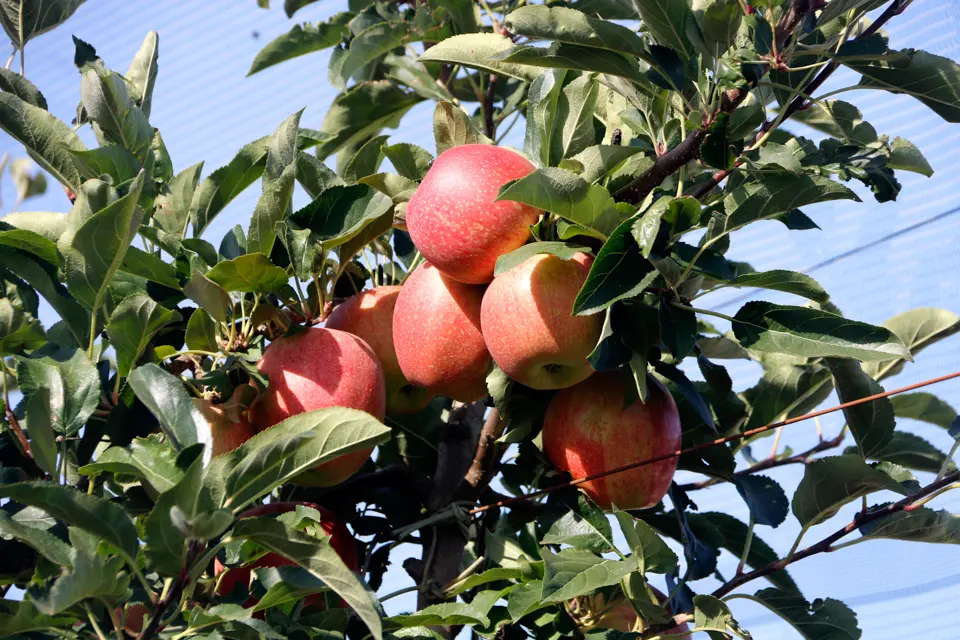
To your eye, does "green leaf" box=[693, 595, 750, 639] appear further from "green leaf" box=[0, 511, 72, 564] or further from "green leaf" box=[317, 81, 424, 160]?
"green leaf" box=[317, 81, 424, 160]

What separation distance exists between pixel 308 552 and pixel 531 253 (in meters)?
0.34

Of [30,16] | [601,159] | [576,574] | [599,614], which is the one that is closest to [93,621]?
[576,574]

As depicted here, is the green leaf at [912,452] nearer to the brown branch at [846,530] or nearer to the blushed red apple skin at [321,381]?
the brown branch at [846,530]

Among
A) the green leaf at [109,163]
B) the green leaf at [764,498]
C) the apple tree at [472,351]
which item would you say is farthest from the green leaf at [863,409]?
the green leaf at [109,163]

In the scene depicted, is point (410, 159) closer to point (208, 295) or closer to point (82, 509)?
point (208, 295)

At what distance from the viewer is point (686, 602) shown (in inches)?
40.8

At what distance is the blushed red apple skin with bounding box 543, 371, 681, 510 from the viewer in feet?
3.61

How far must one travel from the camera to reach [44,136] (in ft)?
3.82

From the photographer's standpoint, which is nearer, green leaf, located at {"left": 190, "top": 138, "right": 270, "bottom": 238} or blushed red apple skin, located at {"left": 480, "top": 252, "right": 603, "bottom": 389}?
blushed red apple skin, located at {"left": 480, "top": 252, "right": 603, "bottom": 389}

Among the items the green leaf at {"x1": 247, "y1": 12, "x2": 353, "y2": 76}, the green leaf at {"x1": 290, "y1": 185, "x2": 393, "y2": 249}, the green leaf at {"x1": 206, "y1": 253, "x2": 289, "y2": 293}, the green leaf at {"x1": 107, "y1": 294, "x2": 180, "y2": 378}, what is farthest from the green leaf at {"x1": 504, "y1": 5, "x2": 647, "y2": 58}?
the green leaf at {"x1": 247, "y1": 12, "x2": 353, "y2": 76}

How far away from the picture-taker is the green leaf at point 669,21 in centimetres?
100

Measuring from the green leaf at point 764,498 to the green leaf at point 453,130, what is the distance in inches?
19.2

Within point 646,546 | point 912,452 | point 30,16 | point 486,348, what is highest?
point 30,16

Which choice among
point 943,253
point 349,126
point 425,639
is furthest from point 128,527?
point 943,253
